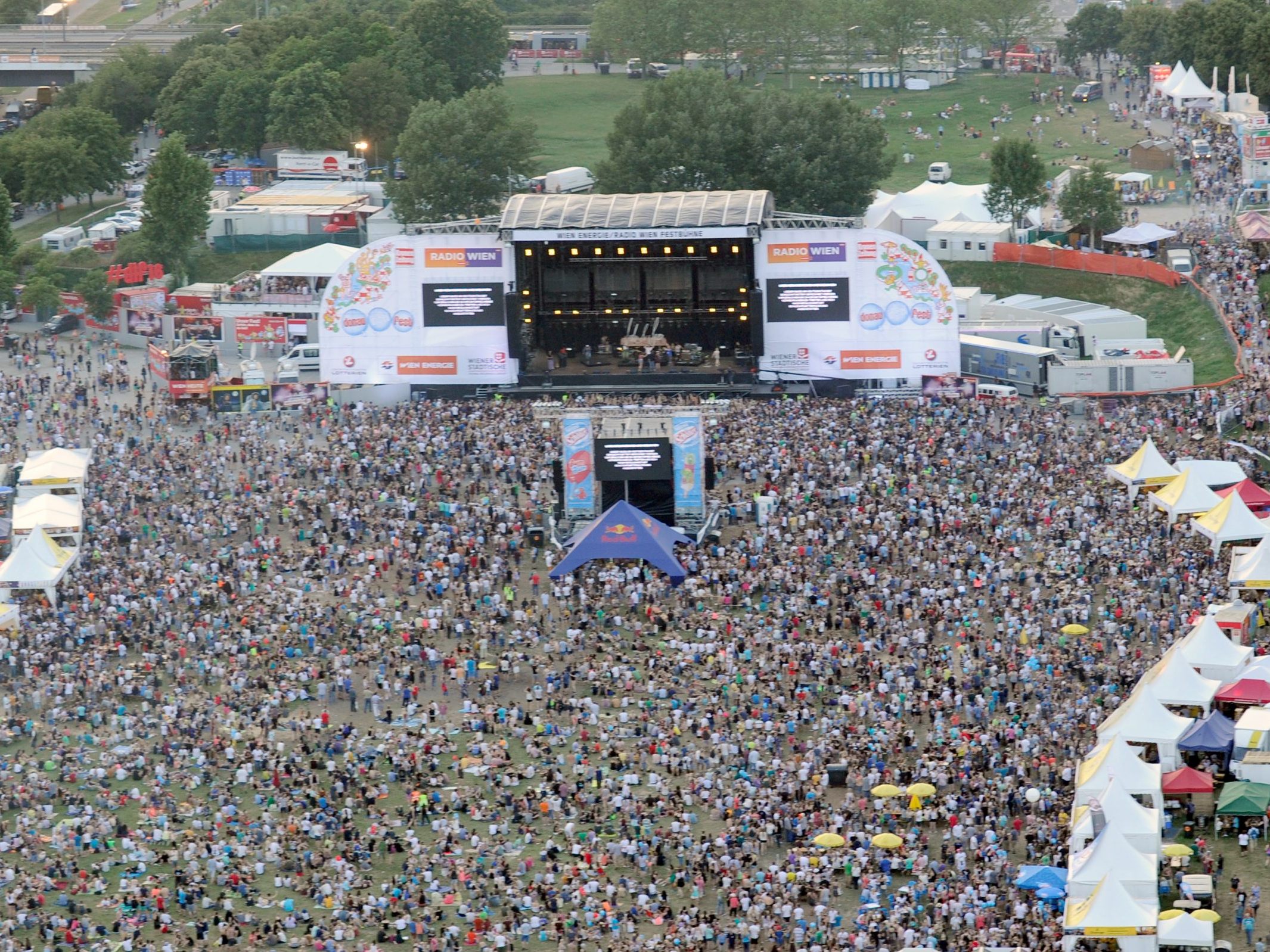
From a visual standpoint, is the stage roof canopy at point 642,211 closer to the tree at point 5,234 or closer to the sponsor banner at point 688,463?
the sponsor banner at point 688,463

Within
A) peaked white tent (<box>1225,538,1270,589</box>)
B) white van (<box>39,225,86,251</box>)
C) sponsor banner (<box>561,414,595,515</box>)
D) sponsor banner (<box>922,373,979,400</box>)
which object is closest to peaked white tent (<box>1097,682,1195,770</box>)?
peaked white tent (<box>1225,538,1270,589</box>)

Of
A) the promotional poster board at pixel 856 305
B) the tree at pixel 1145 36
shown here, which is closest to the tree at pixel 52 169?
the promotional poster board at pixel 856 305

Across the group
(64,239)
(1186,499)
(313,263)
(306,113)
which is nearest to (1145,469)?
(1186,499)

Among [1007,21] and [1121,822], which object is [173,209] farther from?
[1121,822]

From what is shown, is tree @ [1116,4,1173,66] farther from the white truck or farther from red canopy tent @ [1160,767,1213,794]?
red canopy tent @ [1160,767,1213,794]

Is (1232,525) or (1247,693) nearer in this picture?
(1247,693)

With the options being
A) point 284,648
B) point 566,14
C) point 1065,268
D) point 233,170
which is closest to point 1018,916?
point 284,648
